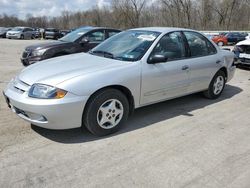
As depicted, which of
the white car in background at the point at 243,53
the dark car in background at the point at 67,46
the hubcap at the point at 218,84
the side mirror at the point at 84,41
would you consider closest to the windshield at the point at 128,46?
the hubcap at the point at 218,84

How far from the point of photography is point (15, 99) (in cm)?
347

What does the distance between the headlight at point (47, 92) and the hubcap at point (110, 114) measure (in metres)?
0.61

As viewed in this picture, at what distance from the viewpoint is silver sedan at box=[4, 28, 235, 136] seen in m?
3.35

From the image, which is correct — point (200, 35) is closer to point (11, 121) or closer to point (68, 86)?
point (68, 86)

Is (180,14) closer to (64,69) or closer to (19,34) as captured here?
(19,34)

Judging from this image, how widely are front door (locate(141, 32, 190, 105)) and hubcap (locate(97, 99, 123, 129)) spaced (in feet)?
1.61

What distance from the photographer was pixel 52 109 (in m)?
3.28

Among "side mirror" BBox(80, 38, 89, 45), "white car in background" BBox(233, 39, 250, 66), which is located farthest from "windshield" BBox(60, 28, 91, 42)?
"white car in background" BBox(233, 39, 250, 66)

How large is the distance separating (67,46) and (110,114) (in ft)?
15.5

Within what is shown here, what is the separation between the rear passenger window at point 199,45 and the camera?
4.93 metres

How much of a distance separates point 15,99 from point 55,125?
2.11 feet

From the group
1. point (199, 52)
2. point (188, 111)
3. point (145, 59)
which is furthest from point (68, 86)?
point (199, 52)

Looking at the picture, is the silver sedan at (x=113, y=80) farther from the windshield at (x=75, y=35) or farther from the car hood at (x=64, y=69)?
the windshield at (x=75, y=35)

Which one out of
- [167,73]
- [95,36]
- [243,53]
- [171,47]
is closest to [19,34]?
[95,36]
